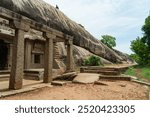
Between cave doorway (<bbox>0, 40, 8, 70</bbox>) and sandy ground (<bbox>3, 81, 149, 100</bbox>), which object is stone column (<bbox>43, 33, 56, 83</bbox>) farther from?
cave doorway (<bbox>0, 40, 8, 70</bbox>)

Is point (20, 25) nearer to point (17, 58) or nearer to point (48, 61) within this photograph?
point (17, 58)

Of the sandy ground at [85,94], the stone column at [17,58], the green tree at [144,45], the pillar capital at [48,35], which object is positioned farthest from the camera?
the green tree at [144,45]

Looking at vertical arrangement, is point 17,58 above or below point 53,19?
below

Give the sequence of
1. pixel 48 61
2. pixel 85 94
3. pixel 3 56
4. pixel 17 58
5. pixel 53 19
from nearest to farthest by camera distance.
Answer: pixel 85 94 → pixel 17 58 → pixel 48 61 → pixel 3 56 → pixel 53 19

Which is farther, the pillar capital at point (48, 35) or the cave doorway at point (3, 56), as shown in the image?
the cave doorway at point (3, 56)

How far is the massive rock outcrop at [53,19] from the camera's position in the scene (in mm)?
18469

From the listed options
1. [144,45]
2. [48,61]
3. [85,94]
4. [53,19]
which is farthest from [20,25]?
[144,45]

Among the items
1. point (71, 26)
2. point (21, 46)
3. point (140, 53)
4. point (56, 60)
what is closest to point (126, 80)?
point (21, 46)

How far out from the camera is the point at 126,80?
11.0 m

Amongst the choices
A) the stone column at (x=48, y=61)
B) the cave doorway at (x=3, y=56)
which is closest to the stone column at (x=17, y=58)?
the stone column at (x=48, y=61)

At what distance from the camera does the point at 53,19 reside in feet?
74.8

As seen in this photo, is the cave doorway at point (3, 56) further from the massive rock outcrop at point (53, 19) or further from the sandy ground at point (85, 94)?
the sandy ground at point (85, 94)

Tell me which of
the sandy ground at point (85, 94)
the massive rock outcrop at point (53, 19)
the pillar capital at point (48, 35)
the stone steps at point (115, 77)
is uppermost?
the massive rock outcrop at point (53, 19)

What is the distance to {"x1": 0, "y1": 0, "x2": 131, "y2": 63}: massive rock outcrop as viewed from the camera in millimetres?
18469
